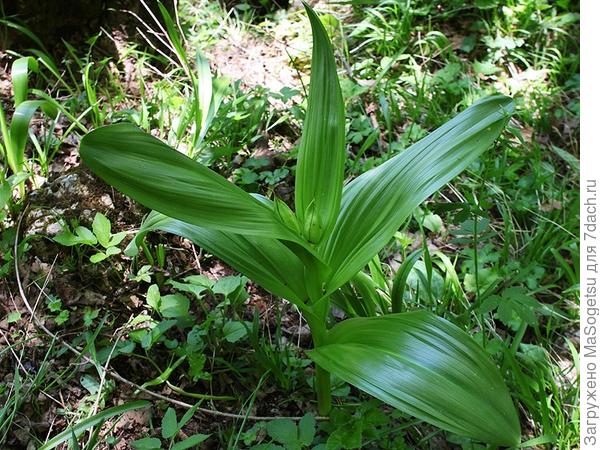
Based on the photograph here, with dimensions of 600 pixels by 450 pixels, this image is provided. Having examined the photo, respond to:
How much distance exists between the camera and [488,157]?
2350 mm

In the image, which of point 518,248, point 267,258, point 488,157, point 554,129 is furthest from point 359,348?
point 554,129

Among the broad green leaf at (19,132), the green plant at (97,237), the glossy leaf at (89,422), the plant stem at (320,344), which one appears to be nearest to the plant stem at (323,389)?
the plant stem at (320,344)

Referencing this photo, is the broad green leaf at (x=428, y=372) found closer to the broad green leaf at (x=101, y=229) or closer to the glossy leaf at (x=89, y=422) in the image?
the glossy leaf at (x=89, y=422)

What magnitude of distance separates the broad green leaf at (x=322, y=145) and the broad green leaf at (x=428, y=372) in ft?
0.88

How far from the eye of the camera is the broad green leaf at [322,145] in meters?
1.40

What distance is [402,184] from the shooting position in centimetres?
143

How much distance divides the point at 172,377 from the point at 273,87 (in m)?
1.56

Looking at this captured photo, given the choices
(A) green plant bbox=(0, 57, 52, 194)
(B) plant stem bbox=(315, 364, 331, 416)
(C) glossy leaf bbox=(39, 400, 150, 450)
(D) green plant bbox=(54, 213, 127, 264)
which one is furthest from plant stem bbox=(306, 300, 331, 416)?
(A) green plant bbox=(0, 57, 52, 194)

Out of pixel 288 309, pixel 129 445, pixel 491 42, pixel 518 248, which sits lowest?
pixel 129 445

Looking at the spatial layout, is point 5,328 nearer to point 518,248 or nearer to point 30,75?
point 30,75

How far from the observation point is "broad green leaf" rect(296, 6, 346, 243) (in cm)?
140

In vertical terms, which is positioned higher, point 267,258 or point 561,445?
point 267,258

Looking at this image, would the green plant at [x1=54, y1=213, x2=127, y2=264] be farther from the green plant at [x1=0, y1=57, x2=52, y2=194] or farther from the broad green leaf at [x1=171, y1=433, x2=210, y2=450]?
the broad green leaf at [x1=171, y1=433, x2=210, y2=450]

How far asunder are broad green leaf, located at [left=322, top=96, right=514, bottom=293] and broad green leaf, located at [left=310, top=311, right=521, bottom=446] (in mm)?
156
